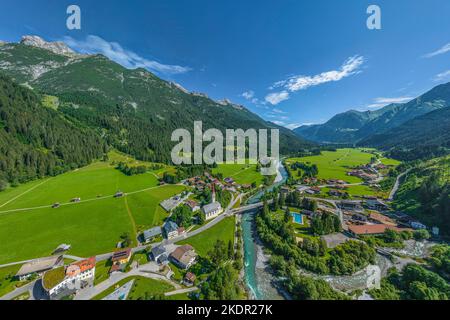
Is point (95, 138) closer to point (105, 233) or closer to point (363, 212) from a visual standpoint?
point (105, 233)

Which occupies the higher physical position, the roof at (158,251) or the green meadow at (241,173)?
the green meadow at (241,173)

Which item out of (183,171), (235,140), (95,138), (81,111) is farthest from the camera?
(235,140)

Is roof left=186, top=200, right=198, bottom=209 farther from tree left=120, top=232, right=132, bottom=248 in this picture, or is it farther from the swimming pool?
the swimming pool

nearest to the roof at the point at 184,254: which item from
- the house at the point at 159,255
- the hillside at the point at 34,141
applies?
the house at the point at 159,255

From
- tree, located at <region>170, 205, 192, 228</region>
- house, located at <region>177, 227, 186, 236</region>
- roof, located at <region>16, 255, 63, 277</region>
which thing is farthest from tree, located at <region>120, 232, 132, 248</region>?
tree, located at <region>170, 205, 192, 228</region>

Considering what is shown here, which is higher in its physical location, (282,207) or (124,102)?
(124,102)

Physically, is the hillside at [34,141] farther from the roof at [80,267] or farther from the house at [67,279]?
the roof at [80,267]

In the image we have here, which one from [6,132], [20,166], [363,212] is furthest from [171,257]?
[6,132]
